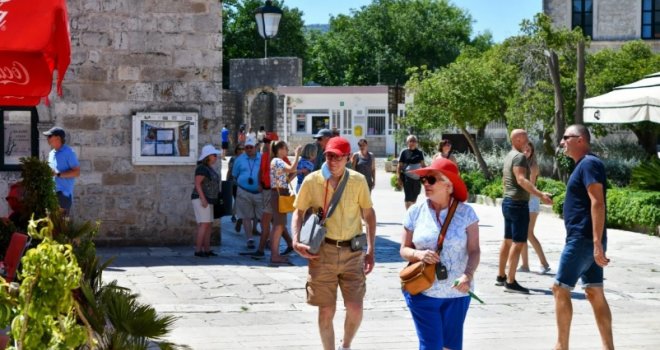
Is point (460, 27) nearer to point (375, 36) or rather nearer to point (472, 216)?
point (375, 36)

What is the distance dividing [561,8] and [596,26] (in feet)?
5.21

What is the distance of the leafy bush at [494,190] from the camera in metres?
23.1

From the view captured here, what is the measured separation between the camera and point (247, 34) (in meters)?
72.4

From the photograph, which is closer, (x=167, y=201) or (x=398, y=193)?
(x=167, y=201)

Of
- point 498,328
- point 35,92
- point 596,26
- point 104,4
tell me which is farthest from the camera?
point 596,26

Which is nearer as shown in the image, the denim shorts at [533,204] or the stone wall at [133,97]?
the denim shorts at [533,204]

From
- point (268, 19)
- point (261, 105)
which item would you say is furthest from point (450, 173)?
point (261, 105)

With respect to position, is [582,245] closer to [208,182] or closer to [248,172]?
[208,182]

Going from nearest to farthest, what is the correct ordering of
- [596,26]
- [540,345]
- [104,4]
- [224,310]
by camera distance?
[540,345]
[224,310]
[104,4]
[596,26]

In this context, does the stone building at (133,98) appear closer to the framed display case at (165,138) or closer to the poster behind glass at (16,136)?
the framed display case at (165,138)

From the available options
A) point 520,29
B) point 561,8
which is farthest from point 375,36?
point 520,29

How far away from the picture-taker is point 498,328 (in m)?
9.16

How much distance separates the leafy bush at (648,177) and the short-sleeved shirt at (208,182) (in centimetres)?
848

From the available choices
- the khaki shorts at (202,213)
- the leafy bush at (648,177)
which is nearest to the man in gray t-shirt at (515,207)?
the khaki shorts at (202,213)
